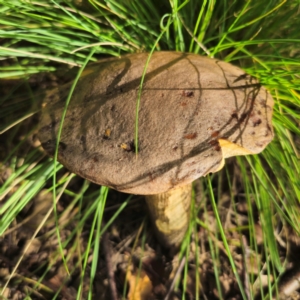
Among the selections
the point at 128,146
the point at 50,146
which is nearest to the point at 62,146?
the point at 50,146

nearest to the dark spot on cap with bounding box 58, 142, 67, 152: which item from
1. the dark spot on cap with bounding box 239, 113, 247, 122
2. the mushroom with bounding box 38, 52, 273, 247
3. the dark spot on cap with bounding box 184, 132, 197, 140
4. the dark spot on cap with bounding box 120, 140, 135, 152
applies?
the mushroom with bounding box 38, 52, 273, 247

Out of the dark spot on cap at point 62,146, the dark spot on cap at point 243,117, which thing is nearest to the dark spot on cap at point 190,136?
the dark spot on cap at point 243,117

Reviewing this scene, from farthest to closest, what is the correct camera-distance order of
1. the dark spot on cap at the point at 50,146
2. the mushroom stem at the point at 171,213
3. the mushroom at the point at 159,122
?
the mushroom stem at the point at 171,213, the dark spot on cap at the point at 50,146, the mushroom at the point at 159,122

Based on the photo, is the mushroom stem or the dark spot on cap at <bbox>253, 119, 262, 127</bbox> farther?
the mushroom stem

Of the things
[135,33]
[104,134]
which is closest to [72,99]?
[104,134]

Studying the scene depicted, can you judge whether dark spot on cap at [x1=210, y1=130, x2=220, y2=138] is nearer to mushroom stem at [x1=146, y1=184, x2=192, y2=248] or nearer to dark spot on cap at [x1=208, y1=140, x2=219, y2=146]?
dark spot on cap at [x1=208, y1=140, x2=219, y2=146]

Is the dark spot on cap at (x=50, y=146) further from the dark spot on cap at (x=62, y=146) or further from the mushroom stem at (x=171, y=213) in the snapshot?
the mushroom stem at (x=171, y=213)

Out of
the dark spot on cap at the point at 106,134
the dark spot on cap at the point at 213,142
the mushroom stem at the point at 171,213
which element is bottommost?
the mushroom stem at the point at 171,213
